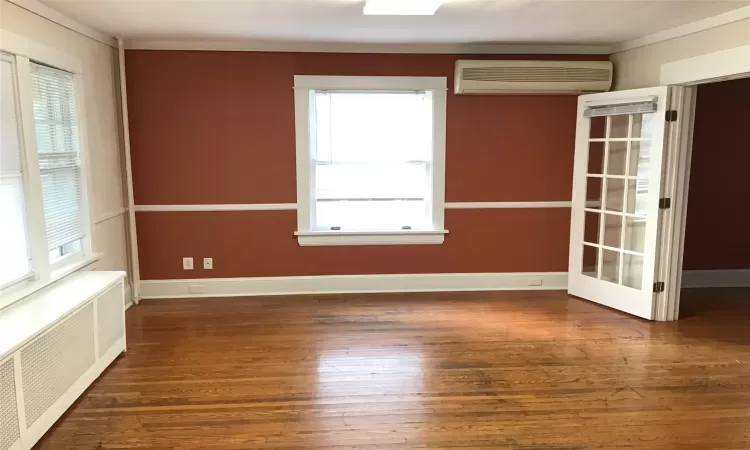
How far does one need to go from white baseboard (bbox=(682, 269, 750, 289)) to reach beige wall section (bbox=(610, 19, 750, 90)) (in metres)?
2.11

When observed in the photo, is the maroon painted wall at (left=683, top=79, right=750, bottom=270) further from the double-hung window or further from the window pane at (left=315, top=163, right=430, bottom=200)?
the double-hung window

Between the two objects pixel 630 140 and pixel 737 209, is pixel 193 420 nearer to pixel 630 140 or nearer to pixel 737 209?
pixel 630 140

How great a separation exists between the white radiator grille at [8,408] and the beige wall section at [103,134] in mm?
1807

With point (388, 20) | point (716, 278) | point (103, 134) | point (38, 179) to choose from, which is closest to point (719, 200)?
point (716, 278)

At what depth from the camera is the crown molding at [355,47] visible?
15.3ft

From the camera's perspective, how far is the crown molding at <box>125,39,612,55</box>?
4656 mm

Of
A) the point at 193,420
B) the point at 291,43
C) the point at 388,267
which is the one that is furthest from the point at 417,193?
the point at 193,420

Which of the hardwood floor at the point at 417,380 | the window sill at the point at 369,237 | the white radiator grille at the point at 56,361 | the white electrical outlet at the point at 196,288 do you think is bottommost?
the hardwood floor at the point at 417,380

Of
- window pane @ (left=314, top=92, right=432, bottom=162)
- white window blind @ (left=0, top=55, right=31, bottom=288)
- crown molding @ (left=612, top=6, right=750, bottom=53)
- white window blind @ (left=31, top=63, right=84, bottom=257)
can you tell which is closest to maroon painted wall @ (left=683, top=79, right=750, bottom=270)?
crown molding @ (left=612, top=6, right=750, bottom=53)

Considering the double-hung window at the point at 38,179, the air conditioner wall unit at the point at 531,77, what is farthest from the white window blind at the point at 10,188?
the air conditioner wall unit at the point at 531,77

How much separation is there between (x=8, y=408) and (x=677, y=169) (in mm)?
Answer: 4525

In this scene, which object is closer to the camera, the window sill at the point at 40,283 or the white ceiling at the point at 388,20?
the window sill at the point at 40,283

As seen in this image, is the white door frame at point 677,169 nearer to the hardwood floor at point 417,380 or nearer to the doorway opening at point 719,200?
the hardwood floor at point 417,380

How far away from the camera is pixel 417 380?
330 centimetres
